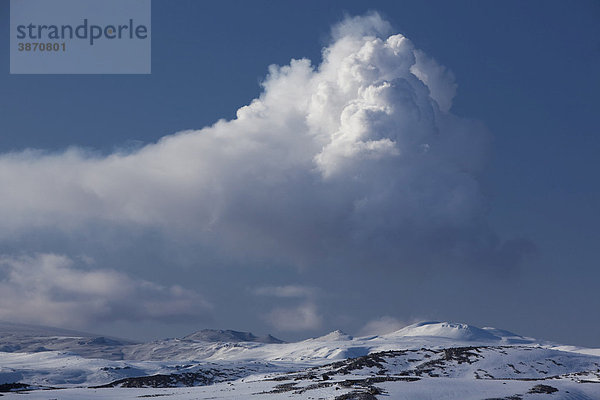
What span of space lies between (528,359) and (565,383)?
41960mm

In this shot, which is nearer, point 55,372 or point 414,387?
point 414,387

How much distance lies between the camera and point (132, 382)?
104250 mm

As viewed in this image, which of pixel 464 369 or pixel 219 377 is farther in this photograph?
pixel 219 377

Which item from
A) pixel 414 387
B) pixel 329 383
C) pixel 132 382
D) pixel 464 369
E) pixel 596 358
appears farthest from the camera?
pixel 596 358

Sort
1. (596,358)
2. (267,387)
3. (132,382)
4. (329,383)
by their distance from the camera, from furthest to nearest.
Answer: (596,358) → (132,382) → (267,387) → (329,383)

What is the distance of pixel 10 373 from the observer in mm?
172000

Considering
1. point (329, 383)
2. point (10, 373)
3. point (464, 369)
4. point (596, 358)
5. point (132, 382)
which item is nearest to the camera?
point (329, 383)

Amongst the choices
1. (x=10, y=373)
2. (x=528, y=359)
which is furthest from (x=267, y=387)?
(x=10, y=373)

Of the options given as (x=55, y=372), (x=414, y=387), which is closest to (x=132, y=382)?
A: (x=414, y=387)

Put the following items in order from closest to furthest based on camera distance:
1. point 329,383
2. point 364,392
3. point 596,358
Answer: point 364,392, point 329,383, point 596,358

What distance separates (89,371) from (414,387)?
138m

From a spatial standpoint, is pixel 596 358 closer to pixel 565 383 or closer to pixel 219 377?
pixel 565 383

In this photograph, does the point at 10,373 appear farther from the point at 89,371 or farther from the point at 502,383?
the point at 502,383


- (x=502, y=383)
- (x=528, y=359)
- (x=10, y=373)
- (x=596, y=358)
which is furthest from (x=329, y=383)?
(x=10, y=373)
